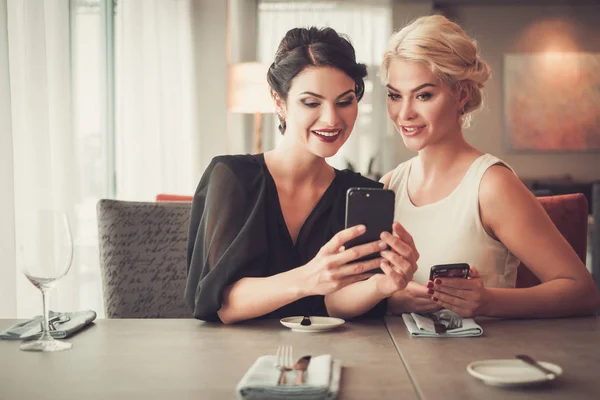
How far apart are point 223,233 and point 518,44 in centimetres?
760

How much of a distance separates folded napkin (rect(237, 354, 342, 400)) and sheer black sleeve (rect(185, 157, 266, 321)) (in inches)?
21.5

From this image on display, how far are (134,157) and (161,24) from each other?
116 cm

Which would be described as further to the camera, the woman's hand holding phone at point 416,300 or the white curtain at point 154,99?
the white curtain at point 154,99

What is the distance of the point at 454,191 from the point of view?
2.12 metres

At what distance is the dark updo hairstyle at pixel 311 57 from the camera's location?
74.5 inches

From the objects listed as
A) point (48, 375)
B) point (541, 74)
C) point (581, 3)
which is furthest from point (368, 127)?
point (48, 375)

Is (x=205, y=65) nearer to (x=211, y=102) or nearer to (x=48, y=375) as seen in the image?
(x=211, y=102)

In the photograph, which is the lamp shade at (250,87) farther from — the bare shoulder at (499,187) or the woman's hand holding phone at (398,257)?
the woman's hand holding phone at (398,257)

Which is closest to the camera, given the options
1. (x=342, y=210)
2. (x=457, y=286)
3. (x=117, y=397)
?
(x=117, y=397)

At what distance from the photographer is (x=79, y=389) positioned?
3.76ft

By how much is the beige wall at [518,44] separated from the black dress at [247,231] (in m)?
6.92

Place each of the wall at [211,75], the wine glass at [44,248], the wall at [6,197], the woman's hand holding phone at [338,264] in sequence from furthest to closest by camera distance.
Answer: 1. the wall at [211,75]
2. the wall at [6,197]
3. the woman's hand holding phone at [338,264]
4. the wine glass at [44,248]

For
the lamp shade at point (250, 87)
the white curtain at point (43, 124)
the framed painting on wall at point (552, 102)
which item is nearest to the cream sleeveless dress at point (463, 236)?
the white curtain at point (43, 124)

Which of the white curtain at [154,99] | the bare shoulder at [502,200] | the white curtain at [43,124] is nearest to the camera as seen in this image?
the bare shoulder at [502,200]
